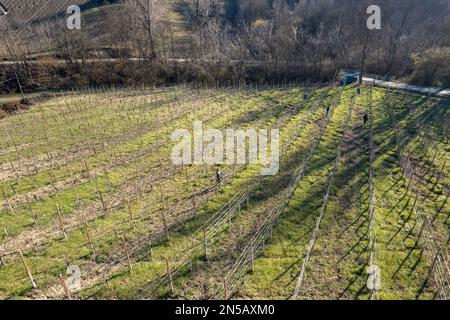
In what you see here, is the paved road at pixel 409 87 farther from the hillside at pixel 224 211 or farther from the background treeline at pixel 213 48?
the hillside at pixel 224 211

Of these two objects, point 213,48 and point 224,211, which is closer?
point 224,211

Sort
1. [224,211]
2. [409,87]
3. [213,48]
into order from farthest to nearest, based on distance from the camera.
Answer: [213,48] → [409,87] → [224,211]

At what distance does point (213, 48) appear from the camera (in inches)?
1496

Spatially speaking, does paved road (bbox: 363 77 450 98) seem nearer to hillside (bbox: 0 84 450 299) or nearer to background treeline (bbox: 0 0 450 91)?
background treeline (bbox: 0 0 450 91)

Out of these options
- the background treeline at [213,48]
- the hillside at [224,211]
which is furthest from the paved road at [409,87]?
the hillside at [224,211]

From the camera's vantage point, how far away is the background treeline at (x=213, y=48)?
3391 centimetres

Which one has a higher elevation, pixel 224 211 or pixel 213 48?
pixel 213 48

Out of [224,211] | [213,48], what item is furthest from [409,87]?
[224,211]

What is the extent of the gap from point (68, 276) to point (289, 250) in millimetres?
7324

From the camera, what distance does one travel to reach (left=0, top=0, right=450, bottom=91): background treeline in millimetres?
33906

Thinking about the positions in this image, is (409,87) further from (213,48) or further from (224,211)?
(224,211)

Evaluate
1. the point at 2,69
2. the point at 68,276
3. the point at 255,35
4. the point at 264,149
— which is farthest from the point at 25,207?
the point at 255,35

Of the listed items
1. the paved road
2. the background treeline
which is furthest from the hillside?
the background treeline
